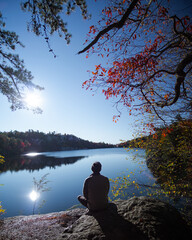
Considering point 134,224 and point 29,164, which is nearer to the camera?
point 134,224

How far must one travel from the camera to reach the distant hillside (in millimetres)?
56472

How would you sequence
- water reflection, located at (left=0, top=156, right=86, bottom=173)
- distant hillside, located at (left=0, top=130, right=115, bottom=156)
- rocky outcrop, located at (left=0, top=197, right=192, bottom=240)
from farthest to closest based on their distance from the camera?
distant hillside, located at (left=0, top=130, right=115, bottom=156) → water reflection, located at (left=0, top=156, right=86, bottom=173) → rocky outcrop, located at (left=0, top=197, right=192, bottom=240)

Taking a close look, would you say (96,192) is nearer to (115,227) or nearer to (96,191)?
(96,191)

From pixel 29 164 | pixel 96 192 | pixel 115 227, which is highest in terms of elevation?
pixel 96 192

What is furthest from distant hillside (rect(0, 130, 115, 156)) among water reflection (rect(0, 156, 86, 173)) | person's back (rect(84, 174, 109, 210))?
person's back (rect(84, 174, 109, 210))

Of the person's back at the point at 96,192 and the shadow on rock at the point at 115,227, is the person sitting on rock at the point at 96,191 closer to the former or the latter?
the person's back at the point at 96,192

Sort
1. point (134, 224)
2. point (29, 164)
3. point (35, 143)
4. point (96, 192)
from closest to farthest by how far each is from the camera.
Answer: point (134, 224) < point (96, 192) < point (29, 164) < point (35, 143)

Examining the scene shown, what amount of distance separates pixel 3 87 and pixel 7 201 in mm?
14170

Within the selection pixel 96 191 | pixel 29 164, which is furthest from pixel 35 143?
pixel 96 191

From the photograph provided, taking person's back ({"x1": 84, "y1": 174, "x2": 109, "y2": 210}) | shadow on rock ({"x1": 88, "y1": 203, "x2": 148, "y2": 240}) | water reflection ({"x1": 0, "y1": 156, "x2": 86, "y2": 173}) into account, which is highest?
person's back ({"x1": 84, "y1": 174, "x2": 109, "y2": 210})

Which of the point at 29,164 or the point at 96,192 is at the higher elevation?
the point at 96,192

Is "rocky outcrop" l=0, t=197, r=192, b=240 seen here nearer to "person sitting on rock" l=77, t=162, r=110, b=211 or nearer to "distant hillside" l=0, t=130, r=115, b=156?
"person sitting on rock" l=77, t=162, r=110, b=211

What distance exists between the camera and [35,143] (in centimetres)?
9906

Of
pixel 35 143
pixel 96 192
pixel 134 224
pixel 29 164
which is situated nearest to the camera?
pixel 134 224
